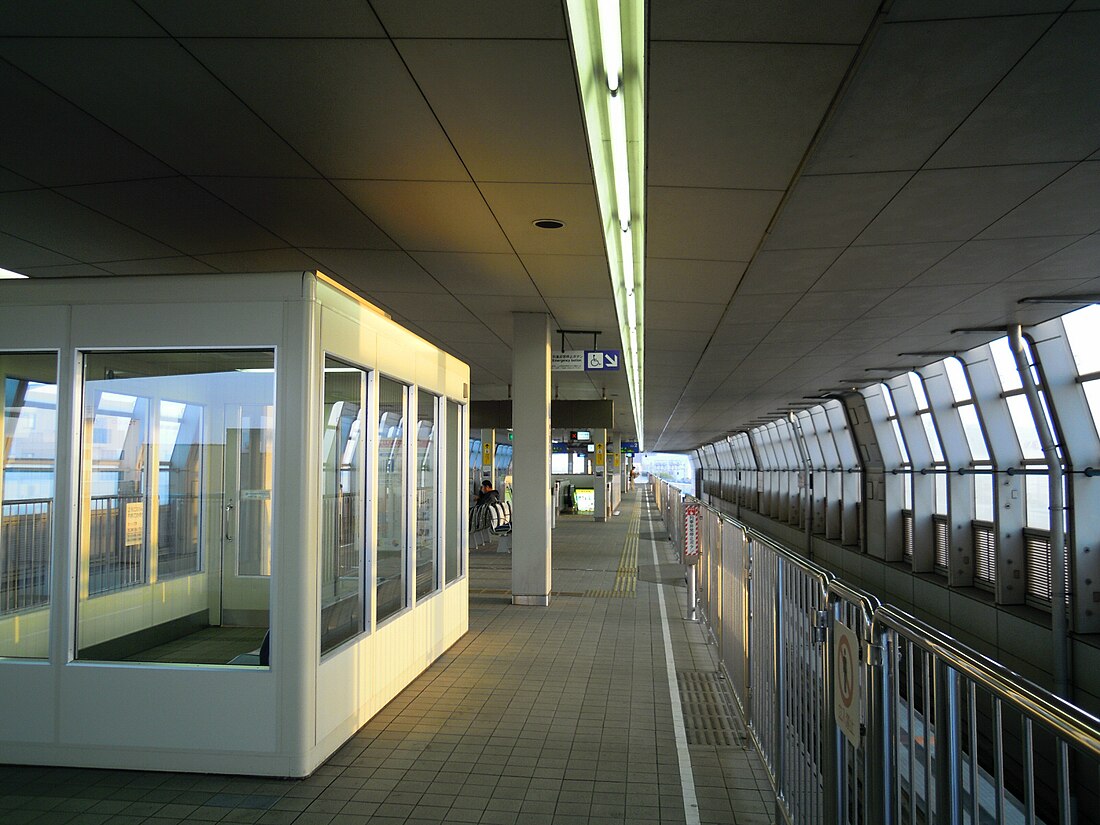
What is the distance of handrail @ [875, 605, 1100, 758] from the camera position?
5.30 ft

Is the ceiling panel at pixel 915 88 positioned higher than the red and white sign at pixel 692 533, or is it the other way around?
the ceiling panel at pixel 915 88

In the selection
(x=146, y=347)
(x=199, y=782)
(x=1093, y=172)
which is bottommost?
(x=199, y=782)

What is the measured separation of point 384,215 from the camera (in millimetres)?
6559

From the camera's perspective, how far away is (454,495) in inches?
336

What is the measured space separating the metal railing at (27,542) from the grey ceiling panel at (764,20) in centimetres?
416

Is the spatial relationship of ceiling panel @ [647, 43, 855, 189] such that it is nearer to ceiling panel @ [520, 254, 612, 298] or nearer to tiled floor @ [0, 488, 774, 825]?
ceiling panel @ [520, 254, 612, 298]

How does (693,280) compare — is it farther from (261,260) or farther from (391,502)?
(261,260)

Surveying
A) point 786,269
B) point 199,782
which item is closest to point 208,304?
point 199,782

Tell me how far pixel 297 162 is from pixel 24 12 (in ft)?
6.40

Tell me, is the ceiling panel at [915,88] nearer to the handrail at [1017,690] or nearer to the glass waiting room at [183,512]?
the handrail at [1017,690]

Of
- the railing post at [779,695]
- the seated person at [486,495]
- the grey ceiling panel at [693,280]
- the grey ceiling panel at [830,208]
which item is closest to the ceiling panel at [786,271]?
the grey ceiling panel at [693,280]

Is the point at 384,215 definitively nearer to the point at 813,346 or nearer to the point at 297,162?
the point at 297,162

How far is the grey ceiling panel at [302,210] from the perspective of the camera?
232 inches

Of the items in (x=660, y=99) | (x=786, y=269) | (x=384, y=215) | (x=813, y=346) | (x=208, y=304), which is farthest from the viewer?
(x=813, y=346)
